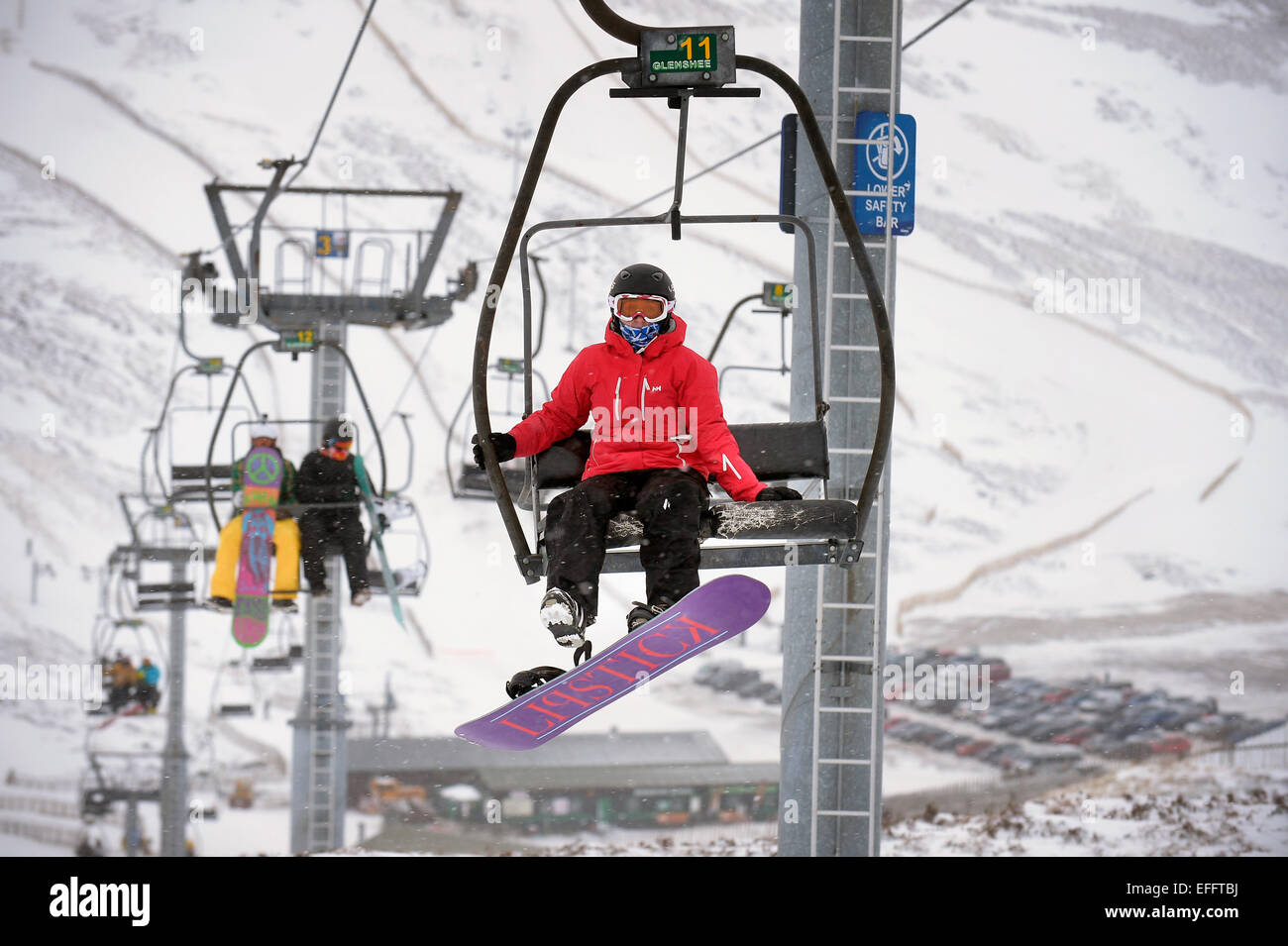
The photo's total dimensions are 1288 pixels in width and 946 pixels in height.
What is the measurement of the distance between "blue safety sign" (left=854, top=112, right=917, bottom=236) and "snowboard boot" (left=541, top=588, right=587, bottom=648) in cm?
159

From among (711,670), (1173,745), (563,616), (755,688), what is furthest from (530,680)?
(1173,745)

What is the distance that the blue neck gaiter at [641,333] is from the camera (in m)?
3.35

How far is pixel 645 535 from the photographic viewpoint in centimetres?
311

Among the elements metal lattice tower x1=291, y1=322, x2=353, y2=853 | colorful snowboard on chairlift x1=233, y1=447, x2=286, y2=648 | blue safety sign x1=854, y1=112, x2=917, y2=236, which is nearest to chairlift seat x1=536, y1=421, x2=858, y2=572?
blue safety sign x1=854, y1=112, x2=917, y2=236

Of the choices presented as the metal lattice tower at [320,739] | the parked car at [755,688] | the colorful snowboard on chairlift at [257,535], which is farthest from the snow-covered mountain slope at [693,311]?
the colorful snowboard on chairlift at [257,535]

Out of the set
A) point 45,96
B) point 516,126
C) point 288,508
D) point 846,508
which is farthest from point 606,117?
point 846,508

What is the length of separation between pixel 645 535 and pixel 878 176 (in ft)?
4.84

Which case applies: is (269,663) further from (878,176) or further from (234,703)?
(878,176)

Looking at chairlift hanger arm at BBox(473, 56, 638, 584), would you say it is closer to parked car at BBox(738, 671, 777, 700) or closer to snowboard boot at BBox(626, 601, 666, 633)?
snowboard boot at BBox(626, 601, 666, 633)

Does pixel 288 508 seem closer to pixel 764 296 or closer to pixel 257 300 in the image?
pixel 257 300

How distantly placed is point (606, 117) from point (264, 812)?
20.4ft

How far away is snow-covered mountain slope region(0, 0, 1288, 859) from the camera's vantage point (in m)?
10.9
